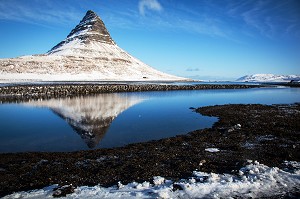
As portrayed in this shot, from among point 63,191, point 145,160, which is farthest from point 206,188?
point 63,191

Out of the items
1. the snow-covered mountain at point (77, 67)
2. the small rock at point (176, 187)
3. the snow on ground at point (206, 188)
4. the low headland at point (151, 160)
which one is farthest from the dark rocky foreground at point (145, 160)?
the snow-covered mountain at point (77, 67)

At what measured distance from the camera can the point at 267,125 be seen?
766 inches

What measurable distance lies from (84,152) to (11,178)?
13.6ft

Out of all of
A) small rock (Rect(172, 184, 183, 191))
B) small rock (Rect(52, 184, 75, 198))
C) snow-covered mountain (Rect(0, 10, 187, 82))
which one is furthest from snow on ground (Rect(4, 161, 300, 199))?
snow-covered mountain (Rect(0, 10, 187, 82))

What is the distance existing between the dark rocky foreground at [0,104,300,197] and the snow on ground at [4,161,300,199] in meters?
0.57

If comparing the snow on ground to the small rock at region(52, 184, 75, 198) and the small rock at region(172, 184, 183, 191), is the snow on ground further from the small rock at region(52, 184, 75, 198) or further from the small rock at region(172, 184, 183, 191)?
the small rock at region(52, 184, 75, 198)

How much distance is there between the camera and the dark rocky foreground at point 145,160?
9.57 metres

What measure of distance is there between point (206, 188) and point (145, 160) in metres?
3.89

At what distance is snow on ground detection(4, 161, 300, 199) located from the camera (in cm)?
806

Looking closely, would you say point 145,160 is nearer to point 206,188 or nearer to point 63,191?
point 206,188

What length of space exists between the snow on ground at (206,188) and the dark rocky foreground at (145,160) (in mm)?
574

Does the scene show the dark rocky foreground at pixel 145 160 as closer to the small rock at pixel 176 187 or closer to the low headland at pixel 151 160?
the low headland at pixel 151 160

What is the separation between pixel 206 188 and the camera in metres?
8.45

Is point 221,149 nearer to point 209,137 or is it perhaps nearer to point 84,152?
point 209,137
